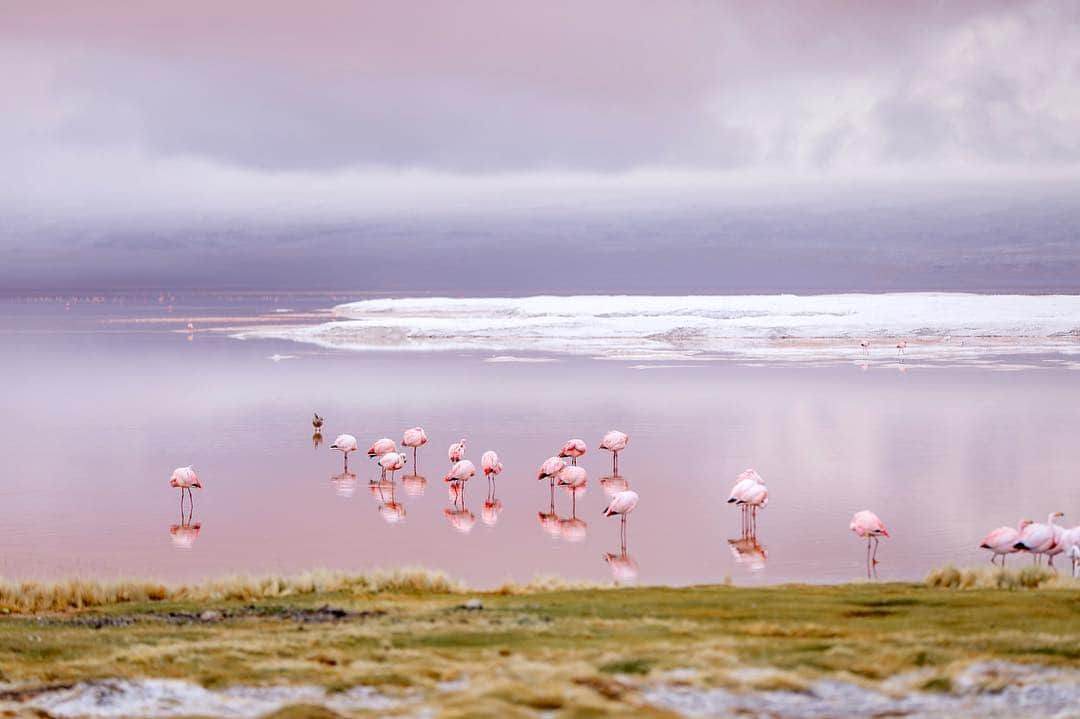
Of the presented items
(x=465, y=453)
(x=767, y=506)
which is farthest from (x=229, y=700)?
(x=465, y=453)

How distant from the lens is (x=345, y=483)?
21.8 meters

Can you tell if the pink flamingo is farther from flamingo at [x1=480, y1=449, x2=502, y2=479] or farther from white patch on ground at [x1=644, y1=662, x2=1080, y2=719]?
white patch on ground at [x1=644, y1=662, x2=1080, y2=719]

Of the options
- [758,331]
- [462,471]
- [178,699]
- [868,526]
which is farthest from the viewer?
[758,331]

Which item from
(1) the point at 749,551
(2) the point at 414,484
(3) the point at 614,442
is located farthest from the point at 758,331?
(1) the point at 749,551

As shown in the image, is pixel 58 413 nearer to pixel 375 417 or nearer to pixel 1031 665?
pixel 375 417

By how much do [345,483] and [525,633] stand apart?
11502 millimetres

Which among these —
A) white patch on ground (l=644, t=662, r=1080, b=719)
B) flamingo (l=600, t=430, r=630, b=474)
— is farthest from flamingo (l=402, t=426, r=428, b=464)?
white patch on ground (l=644, t=662, r=1080, b=719)

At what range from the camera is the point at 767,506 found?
18.6 m

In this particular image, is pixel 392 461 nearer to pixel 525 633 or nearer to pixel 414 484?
pixel 414 484

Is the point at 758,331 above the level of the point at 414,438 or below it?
above

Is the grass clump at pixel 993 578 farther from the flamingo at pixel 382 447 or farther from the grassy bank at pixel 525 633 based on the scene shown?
the flamingo at pixel 382 447

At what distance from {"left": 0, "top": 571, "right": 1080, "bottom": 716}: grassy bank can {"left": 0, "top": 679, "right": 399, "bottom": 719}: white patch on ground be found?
19 centimetres

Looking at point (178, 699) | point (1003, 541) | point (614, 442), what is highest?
point (614, 442)

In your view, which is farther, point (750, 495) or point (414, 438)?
point (414, 438)
